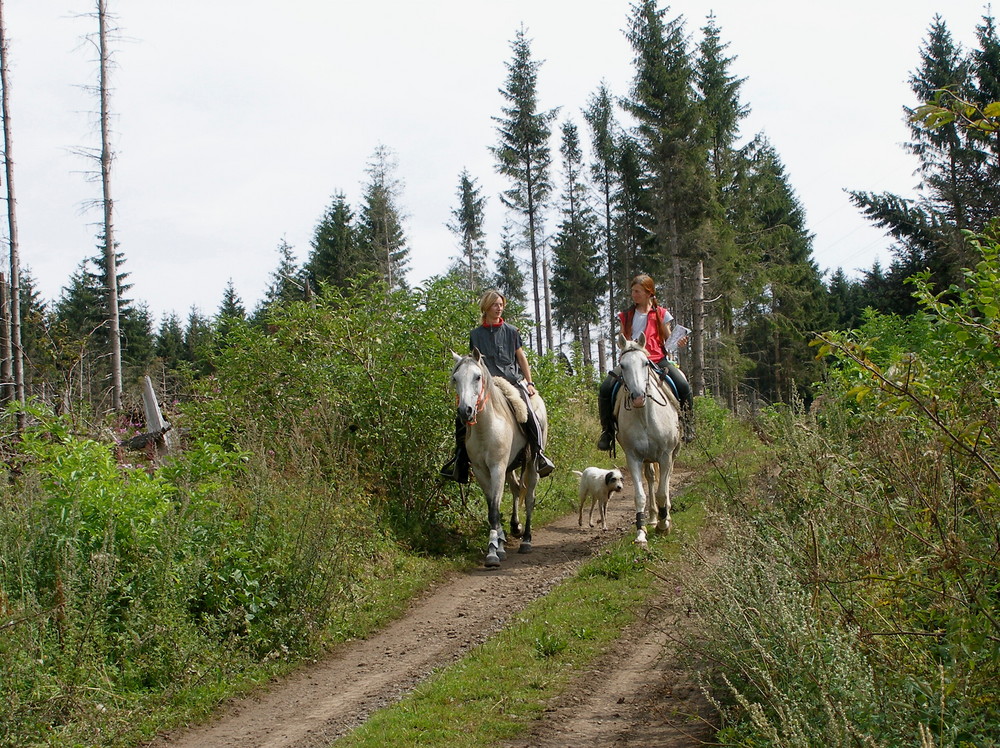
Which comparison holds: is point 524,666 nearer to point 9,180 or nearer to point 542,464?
point 542,464

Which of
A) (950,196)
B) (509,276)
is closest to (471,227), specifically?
(509,276)

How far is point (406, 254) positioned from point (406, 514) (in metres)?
36.9

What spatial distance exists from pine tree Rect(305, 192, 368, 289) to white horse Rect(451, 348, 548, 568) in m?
33.2

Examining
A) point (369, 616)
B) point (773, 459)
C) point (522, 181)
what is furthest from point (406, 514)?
point (522, 181)

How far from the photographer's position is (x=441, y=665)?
663 cm

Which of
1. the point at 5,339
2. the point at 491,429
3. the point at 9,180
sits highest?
the point at 9,180

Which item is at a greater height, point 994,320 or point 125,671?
point 994,320

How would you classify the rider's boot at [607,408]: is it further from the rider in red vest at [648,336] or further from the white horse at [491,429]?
the white horse at [491,429]

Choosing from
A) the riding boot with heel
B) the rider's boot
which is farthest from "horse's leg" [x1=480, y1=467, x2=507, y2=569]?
the rider's boot

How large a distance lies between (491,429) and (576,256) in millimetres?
39089

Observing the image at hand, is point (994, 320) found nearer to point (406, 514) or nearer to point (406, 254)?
point (406, 514)

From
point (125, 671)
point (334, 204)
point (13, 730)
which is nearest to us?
point (13, 730)

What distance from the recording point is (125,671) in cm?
581

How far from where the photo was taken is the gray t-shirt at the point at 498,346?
1046cm
